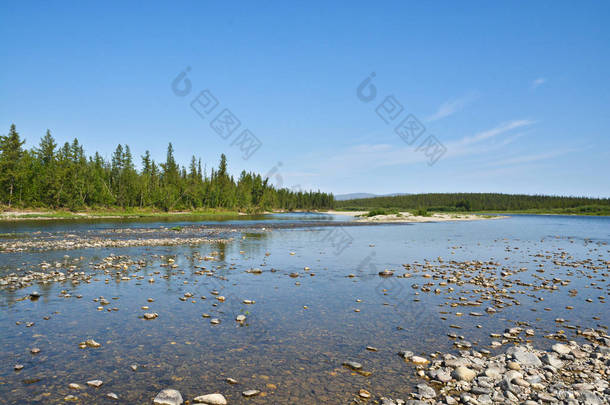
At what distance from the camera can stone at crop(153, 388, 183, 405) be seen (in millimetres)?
6118

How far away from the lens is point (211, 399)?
6.21 m

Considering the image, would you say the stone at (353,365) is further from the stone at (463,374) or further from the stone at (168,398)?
the stone at (168,398)

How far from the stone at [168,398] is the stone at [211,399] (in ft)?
1.03

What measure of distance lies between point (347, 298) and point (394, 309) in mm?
2077

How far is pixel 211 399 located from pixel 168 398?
2.61ft

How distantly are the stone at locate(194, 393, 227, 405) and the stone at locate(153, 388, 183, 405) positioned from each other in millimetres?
315

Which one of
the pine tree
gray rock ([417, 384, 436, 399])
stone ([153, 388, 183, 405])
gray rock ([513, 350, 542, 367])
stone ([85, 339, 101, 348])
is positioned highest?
the pine tree

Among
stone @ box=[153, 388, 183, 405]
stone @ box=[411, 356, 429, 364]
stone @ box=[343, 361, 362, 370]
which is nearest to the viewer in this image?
stone @ box=[153, 388, 183, 405]

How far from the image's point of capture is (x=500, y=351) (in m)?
8.57

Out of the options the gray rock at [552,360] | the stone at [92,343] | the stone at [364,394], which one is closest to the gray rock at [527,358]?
the gray rock at [552,360]

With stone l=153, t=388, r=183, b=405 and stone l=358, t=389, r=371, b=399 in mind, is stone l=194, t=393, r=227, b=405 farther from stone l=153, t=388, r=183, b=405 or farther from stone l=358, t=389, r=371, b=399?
stone l=358, t=389, r=371, b=399

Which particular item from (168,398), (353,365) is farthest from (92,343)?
(353,365)

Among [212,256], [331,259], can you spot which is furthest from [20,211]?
[331,259]

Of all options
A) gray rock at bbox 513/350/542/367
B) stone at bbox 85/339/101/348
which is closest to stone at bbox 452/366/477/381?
gray rock at bbox 513/350/542/367
